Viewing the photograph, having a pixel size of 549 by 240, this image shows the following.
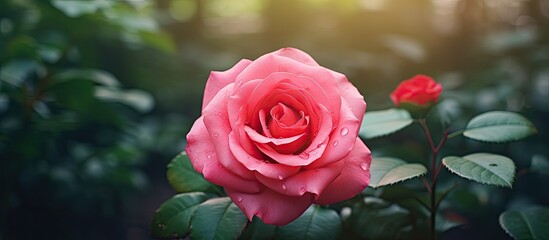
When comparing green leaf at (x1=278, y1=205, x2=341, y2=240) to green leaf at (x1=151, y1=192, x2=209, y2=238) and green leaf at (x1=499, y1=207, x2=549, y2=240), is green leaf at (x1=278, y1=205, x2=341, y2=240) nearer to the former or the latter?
green leaf at (x1=151, y1=192, x2=209, y2=238)

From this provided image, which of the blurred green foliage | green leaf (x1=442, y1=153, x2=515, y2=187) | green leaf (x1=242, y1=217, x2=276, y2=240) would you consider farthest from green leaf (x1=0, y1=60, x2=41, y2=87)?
green leaf (x1=442, y1=153, x2=515, y2=187)

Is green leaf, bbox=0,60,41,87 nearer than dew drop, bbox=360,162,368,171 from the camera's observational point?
No

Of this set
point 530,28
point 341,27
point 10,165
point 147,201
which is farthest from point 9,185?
point 530,28

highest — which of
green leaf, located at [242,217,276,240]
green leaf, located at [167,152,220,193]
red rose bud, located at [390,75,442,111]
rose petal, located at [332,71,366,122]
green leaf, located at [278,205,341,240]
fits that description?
rose petal, located at [332,71,366,122]

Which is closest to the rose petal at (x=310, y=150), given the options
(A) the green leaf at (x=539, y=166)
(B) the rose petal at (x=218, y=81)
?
(B) the rose petal at (x=218, y=81)

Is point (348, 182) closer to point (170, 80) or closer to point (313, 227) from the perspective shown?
point (313, 227)

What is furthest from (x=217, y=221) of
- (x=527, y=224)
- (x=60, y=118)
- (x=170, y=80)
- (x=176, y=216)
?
(x=170, y=80)

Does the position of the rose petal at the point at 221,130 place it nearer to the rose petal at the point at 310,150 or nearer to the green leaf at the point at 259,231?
the rose petal at the point at 310,150
